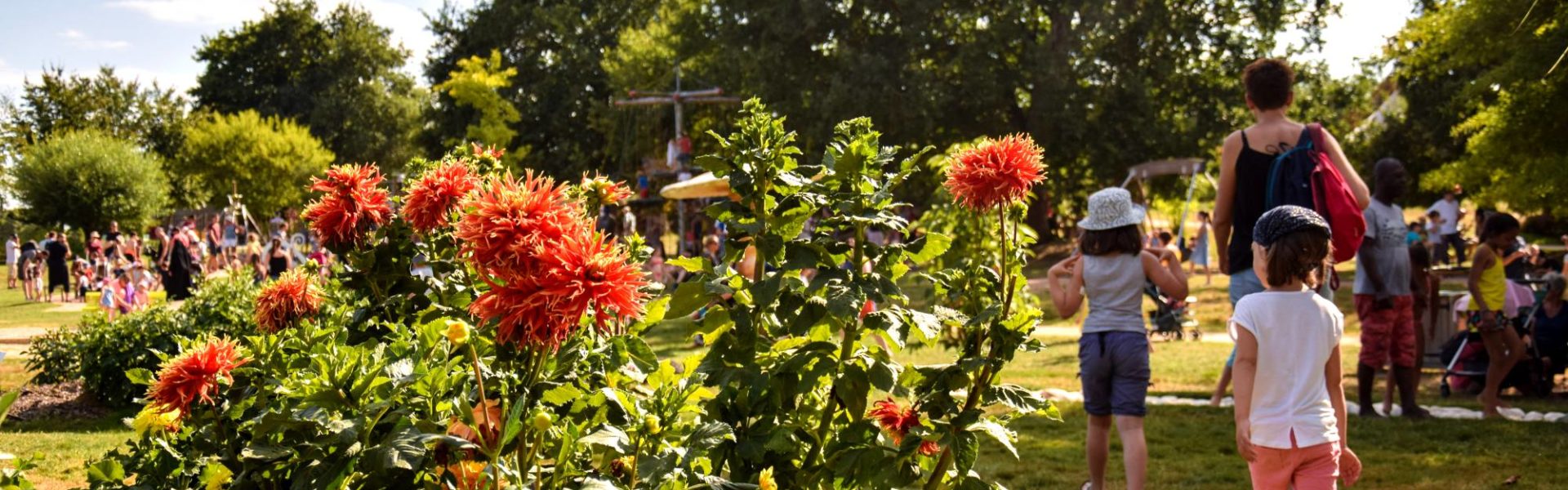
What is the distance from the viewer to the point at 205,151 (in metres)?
53.1

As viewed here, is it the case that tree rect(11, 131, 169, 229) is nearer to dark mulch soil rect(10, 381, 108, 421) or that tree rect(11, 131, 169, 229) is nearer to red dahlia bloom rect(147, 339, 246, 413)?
dark mulch soil rect(10, 381, 108, 421)

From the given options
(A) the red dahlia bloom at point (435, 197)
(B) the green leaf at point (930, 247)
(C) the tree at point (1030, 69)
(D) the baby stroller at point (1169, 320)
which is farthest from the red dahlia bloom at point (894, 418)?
(C) the tree at point (1030, 69)

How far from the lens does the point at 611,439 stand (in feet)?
6.92

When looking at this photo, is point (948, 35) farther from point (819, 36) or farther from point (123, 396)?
point (123, 396)

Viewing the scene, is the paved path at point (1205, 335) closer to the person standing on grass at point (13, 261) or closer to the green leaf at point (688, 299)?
the green leaf at point (688, 299)

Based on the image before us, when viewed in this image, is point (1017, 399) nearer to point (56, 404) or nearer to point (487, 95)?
point (56, 404)

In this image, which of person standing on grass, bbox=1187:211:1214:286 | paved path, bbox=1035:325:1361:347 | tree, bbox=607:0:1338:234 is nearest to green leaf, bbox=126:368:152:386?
paved path, bbox=1035:325:1361:347

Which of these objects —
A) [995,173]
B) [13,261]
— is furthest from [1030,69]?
[995,173]

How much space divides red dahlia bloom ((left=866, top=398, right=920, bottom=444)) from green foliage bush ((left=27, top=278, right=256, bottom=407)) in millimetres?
6976

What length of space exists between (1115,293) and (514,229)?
3.76 m

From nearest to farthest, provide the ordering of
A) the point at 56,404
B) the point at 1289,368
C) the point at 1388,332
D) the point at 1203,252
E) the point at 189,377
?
the point at 189,377 → the point at 1289,368 → the point at 1388,332 → the point at 56,404 → the point at 1203,252

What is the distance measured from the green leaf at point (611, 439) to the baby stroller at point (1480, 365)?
336 inches

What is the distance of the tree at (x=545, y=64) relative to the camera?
165 ft

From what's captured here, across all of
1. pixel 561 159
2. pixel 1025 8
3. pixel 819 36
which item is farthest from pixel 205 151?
pixel 1025 8
